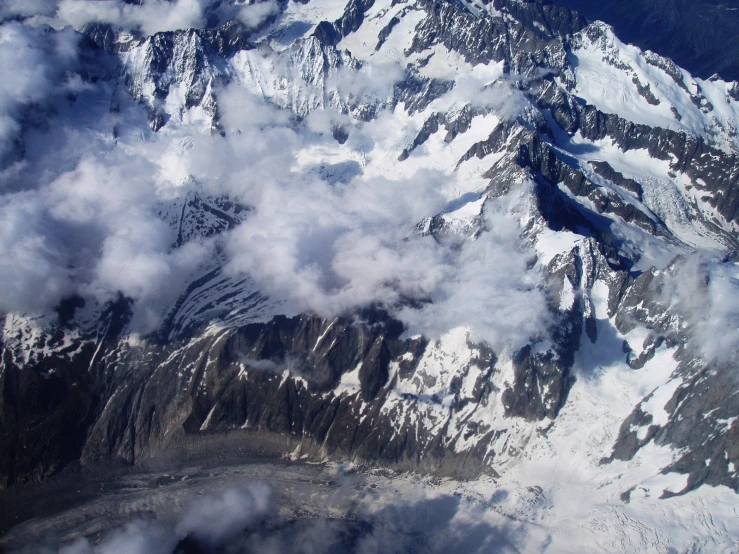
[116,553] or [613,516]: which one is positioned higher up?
[613,516]

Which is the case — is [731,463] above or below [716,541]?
above

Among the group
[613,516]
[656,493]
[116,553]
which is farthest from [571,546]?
[116,553]

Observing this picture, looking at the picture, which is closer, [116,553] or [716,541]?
[716,541]

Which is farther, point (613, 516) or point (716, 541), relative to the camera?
point (613, 516)

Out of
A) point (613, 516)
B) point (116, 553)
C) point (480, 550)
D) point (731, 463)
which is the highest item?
point (731, 463)

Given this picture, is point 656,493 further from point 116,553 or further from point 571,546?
point 116,553

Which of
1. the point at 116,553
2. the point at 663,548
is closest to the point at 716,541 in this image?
the point at 663,548

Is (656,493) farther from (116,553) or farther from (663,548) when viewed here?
(116,553)

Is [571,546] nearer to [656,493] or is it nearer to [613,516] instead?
[613,516]
